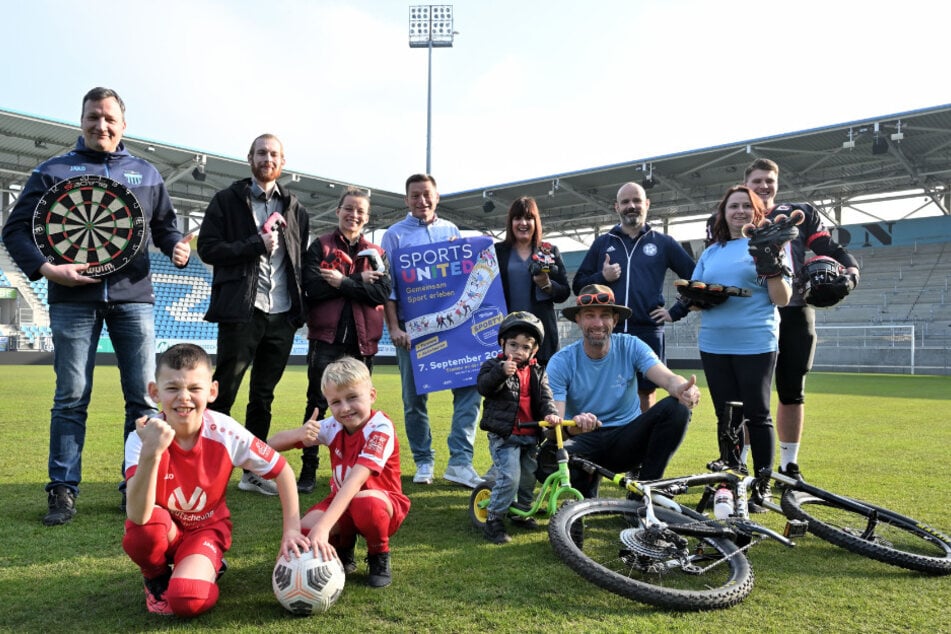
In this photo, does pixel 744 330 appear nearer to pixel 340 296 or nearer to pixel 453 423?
pixel 453 423

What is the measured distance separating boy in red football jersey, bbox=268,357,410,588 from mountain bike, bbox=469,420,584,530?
27.6 inches

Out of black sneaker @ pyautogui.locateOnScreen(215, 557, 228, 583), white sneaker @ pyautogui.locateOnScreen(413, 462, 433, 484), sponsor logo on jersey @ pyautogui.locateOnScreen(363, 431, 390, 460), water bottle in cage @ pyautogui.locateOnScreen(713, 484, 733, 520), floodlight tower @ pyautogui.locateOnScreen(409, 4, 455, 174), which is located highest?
floodlight tower @ pyautogui.locateOnScreen(409, 4, 455, 174)

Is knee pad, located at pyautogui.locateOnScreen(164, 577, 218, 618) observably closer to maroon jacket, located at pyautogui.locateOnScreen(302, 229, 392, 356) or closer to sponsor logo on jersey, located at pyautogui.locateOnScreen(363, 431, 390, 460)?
sponsor logo on jersey, located at pyautogui.locateOnScreen(363, 431, 390, 460)

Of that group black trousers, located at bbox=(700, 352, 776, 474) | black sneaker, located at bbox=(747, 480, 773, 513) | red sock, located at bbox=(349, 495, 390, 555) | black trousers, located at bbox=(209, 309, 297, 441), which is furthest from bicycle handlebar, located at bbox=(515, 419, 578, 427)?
black trousers, located at bbox=(209, 309, 297, 441)

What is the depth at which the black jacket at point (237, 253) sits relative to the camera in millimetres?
3918

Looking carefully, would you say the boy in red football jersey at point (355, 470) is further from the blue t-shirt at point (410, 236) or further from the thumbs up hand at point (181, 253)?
the blue t-shirt at point (410, 236)

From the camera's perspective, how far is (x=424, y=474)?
4512mm

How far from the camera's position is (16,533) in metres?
3.12

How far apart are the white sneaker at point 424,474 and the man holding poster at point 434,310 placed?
2cm

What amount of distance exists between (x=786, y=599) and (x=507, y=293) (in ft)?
8.95

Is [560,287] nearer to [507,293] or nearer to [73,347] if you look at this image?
[507,293]

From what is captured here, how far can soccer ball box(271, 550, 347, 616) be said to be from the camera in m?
2.21

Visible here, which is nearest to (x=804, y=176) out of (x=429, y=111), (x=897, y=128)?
(x=897, y=128)

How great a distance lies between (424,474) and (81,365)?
7.36ft
